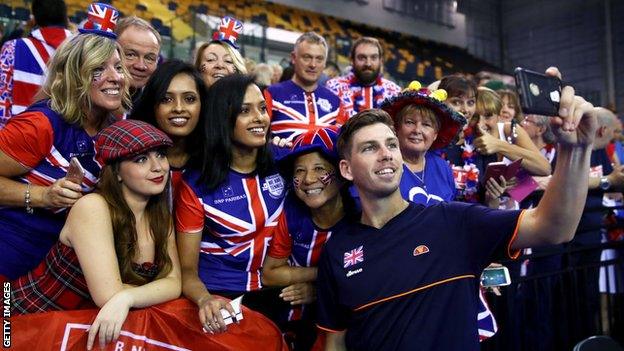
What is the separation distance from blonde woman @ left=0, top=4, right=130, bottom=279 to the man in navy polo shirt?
1.09 meters

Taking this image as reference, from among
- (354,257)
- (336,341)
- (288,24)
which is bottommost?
(336,341)

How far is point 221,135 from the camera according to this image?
2.48m

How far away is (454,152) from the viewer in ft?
11.5

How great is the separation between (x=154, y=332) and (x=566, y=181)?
4.84 ft

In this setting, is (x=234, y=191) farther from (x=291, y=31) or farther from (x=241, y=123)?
(x=291, y=31)

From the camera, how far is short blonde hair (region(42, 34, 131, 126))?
2254mm

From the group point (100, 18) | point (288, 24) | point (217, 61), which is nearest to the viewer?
point (100, 18)

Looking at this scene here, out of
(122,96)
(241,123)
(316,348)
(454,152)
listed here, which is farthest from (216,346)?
(454,152)

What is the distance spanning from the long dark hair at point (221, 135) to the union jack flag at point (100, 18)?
29.8 inches

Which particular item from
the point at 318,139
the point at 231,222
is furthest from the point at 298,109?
the point at 231,222

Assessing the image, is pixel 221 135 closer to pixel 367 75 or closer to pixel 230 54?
pixel 230 54

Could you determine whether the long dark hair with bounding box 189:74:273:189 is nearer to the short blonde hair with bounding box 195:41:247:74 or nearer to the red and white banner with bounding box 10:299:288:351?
the red and white banner with bounding box 10:299:288:351

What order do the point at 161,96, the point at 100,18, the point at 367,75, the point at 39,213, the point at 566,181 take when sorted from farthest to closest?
the point at 367,75 → the point at 100,18 → the point at 161,96 → the point at 39,213 → the point at 566,181

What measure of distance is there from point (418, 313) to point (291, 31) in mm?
13928
